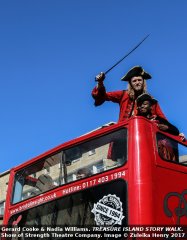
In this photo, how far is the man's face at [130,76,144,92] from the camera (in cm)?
718

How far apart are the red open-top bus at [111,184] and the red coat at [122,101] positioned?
2.68 ft

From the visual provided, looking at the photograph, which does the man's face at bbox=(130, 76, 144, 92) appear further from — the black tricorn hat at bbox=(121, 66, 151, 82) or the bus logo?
the bus logo

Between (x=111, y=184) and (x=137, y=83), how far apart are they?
2.22 meters

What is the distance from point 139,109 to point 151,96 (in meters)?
0.44

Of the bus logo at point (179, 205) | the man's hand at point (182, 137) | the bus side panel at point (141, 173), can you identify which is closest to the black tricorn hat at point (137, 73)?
the man's hand at point (182, 137)

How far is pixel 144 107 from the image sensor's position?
6695mm

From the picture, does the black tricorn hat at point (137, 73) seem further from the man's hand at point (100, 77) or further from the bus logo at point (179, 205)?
the bus logo at point (179, 205)

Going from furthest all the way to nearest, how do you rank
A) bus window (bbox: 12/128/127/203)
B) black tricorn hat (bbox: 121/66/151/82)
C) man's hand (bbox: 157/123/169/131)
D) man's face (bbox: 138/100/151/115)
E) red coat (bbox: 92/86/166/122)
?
black tricorn hat (bbox: 121/66/151/82) → red coat (bbox: 92/86/166/122) → man's face (bbox: 138/100/151/115) → man's hand (bbox: 157/123/169/131) → bus window (bbox: 12/128/127/203)

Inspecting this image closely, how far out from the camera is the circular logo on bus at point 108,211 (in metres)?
5.39

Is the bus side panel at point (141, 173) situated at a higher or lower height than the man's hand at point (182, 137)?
lower

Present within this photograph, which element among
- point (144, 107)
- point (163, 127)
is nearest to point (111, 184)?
point (163, 127)

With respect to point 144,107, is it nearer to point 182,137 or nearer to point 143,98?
point 143,98

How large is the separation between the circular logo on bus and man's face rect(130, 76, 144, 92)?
2274mm

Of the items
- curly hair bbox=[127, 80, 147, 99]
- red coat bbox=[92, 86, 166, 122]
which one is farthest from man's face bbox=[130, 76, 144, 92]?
red coat bbox=[92, 86, 166, 122]
